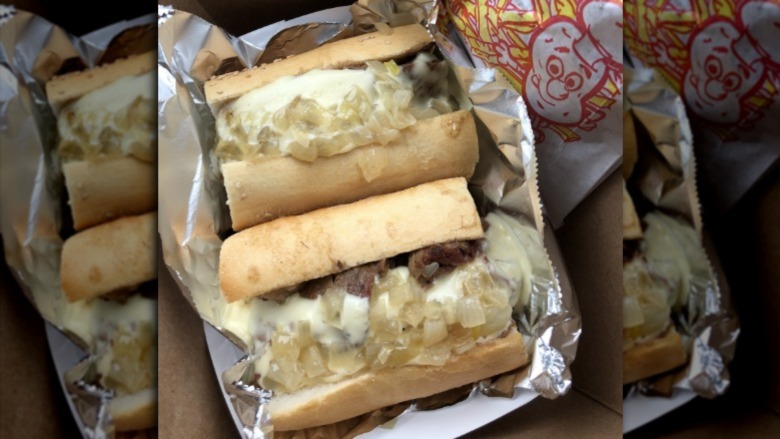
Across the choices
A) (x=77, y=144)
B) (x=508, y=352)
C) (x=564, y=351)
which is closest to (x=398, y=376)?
(x=508, y=352)

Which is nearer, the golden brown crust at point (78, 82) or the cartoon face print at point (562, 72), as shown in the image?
the golden brown crust at point (78, 82)

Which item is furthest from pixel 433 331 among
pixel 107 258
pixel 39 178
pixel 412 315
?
pixel 39 178

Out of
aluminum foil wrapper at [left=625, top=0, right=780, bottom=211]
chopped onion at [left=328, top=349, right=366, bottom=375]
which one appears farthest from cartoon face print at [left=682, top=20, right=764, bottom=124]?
chopped onion at [left=328, top=349, right=366, bottom=375]

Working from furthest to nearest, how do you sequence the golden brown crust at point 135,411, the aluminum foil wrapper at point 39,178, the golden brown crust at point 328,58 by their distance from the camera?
the golden brown crust at point 328,58 < the golden brown crust at point 135,411 < the aluminum foil wrapper at point 39,178

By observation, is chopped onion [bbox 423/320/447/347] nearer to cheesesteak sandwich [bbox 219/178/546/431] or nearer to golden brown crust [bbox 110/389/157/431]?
cheesesteak sandwich [bbox 219/178/546/431]

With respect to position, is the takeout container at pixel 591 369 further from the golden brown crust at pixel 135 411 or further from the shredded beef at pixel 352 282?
the shredded beef at pixel 352 282

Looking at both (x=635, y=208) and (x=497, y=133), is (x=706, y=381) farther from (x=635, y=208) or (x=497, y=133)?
(x=497, y=133)

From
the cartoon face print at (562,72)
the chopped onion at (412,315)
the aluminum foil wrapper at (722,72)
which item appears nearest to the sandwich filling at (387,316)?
the chopped onion at (412,315)
